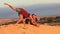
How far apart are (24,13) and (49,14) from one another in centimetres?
599

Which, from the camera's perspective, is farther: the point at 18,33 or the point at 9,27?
the point at 9,27

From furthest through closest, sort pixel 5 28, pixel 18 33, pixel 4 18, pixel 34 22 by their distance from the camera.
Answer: pixel 4 18 < pixel 34 22 < pixel 5 28 < pixel 18 33

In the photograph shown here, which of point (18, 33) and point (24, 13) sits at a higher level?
point (24, 13)

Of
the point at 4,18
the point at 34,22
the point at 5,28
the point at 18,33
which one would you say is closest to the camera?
the point at 18,33

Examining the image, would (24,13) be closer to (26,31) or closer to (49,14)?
(26,31)

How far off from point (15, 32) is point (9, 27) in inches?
29.9

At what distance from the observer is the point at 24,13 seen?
10.6m

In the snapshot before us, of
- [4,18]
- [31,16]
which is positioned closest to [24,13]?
[31,16]

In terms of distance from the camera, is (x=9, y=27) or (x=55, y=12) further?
(x=55, y=12)

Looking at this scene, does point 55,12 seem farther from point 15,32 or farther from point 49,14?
point 15,32

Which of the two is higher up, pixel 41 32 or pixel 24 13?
pixel 24 13

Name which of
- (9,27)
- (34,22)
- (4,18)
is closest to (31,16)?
(34,22)

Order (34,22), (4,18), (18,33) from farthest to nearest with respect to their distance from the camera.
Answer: (4,18) < (34,22) < (18,33)

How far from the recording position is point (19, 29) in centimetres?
990
